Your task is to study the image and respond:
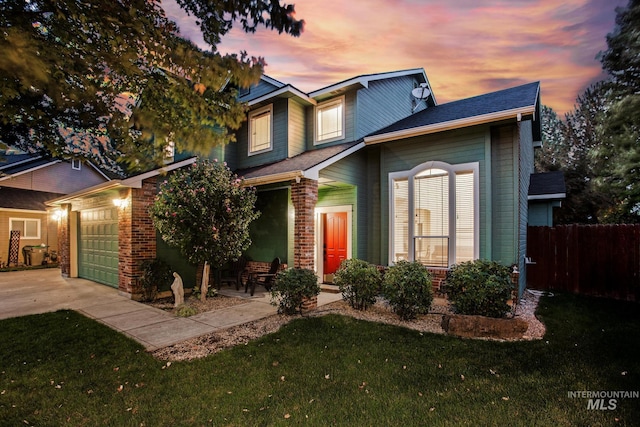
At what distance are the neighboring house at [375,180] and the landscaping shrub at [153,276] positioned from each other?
0.25 meters

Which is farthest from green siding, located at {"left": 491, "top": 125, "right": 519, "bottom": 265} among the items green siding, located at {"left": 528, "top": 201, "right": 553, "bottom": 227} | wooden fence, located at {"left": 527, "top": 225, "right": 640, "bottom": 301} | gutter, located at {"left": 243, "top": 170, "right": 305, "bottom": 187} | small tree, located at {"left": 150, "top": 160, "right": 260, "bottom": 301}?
small tree, located at {"left": 150, "top": 160, "right": 260, "bottom": 301}

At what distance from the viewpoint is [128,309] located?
7.04 metres

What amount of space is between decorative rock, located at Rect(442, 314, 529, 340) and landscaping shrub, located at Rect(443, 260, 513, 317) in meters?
0.34

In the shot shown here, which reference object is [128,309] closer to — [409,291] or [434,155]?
[409,291]

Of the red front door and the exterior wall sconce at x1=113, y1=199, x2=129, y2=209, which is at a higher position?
the exterior wall sconce at x1=113, y1=199, x2=129, y2=209

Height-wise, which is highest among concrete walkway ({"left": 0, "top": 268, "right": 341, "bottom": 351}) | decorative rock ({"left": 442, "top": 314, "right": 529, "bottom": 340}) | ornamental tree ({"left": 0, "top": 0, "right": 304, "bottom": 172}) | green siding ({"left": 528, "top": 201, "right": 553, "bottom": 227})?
ornamental tree ({"left": 0, "top": 0, "right": 304, "bottom": 172})

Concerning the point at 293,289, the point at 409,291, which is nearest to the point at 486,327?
the point at 409,291

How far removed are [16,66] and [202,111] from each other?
5.48ft

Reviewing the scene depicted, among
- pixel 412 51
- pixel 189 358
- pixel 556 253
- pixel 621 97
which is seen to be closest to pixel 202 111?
pixel 189 358

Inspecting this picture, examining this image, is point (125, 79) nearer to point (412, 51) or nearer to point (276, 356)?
point (276, 356)

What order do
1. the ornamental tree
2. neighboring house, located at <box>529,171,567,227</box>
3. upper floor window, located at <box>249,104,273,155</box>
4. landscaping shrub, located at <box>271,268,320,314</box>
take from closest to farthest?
the ornamental tree → landscaping shrub, located at <box>271,268,320,314</box> → neighboring house, located at <box>529,171,567,227</box> → upper floor window, located at <box>249,104,273,155</box>

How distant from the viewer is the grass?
2.97 m

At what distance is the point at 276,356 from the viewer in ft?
14.3

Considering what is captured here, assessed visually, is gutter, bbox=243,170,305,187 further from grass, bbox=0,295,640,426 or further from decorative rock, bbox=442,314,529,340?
decorative rock, bbox=442,314,529,340
